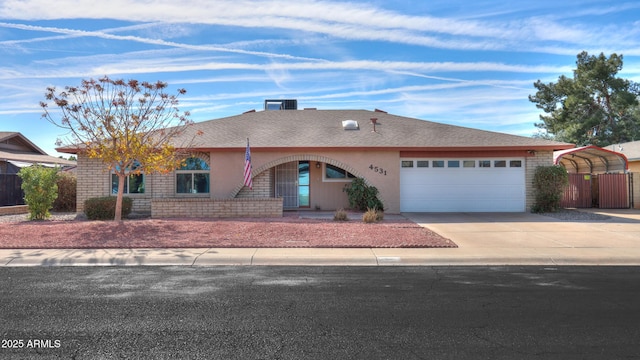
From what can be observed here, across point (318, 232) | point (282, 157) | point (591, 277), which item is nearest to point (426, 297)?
point (591, 277)

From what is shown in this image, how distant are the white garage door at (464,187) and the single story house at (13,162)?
1946cm

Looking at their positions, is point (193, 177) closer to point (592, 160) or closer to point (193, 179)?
point (193, 179)

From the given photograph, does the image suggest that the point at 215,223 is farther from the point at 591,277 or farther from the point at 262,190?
the point at 591,277

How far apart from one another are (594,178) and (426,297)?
61.0ft

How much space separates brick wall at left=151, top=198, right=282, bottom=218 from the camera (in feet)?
50.8

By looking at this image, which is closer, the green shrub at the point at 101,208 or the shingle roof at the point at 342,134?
the green shrub at the point at 101,208

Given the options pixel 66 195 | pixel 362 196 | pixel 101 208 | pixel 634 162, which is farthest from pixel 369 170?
pixel 634 162

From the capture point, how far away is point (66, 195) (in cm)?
2027

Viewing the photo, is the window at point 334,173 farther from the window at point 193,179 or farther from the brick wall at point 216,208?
the window at point 193,179

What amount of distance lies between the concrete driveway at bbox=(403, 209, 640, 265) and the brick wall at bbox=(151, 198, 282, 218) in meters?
5.21

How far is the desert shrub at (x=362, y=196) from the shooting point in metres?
17.3

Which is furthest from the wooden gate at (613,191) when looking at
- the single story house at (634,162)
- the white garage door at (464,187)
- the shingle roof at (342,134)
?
the white garage door at (464,187)

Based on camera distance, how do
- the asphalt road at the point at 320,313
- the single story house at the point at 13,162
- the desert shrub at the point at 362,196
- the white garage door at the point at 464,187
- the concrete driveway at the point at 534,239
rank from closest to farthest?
the asphalt road at the point at 320,313 < the concrete driveway at the point at 534,239 < the desert shrub at the point at 362,196 < the white garage door at the point at 464,187 < the single story house at the point at 13,162

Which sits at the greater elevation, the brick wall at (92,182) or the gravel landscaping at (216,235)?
the brick wall at (92,182)
